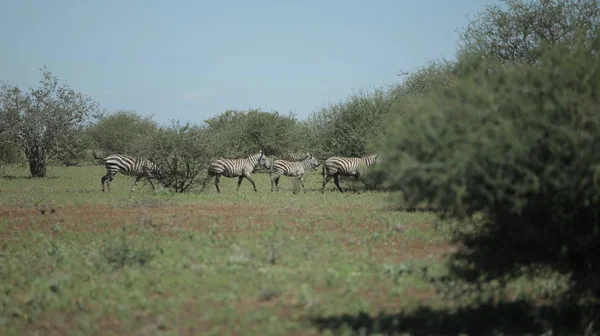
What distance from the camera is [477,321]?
30.3 feet

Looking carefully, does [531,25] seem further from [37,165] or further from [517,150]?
[37,165]

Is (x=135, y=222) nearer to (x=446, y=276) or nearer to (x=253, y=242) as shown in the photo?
(x=253, y=242)

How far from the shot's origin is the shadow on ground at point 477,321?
28.9 feet

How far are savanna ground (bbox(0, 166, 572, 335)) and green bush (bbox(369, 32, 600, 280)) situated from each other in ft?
4.90

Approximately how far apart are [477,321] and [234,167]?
79.5 feet

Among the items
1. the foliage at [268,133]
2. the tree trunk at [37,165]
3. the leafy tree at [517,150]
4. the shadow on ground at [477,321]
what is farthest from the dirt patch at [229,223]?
the foliage at [268,133]

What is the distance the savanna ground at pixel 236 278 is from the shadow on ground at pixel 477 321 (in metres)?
0.03

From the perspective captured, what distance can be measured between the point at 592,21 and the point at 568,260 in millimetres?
19495

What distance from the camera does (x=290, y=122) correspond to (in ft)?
237

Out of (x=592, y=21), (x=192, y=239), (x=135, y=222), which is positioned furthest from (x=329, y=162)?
(x=192, y=239)

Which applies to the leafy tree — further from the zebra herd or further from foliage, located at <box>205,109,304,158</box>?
foliage, located at <box>205,109,304,158</box>

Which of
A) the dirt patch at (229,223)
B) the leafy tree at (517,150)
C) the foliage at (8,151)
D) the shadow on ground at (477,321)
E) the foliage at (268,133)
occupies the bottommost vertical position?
the shadow on ground at (477,321)

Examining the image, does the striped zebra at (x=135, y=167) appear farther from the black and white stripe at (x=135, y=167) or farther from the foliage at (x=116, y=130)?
the foliage at (x=116, y=130)

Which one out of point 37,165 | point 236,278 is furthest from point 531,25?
point 37,165
